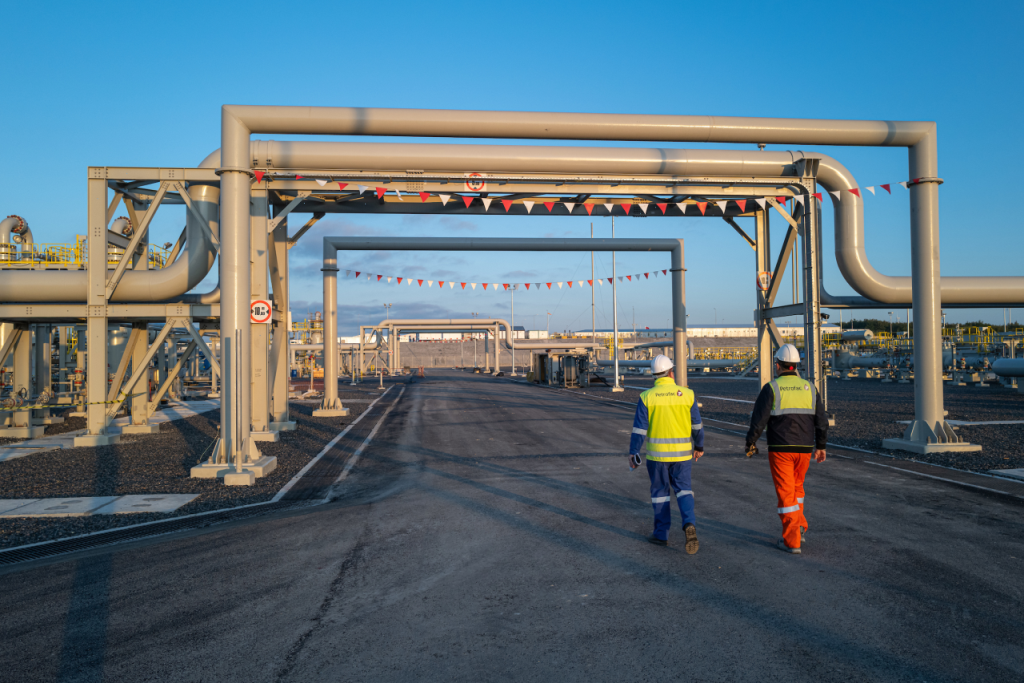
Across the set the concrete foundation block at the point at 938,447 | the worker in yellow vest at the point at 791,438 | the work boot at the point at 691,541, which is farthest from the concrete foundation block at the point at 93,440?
the concrete foundation block at the point at 938,447

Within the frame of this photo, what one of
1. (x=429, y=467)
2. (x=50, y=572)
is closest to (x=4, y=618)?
(x=50, y=572)

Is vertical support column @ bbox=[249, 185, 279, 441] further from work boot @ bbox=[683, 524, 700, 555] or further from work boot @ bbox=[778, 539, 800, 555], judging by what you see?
work boot @ bbox=[778, 539, 800, 555]

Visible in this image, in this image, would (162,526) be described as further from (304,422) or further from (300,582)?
(304,422)

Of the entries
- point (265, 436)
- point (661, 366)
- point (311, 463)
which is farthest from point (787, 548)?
point (265, 436)

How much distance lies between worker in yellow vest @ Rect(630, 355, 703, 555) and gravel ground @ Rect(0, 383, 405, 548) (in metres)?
5.15

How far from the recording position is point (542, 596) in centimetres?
459

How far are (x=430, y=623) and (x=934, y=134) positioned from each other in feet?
41.0

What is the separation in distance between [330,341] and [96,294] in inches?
282

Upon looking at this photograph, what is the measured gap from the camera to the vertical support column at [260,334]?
45.1 ft

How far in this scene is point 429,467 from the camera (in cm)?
1030

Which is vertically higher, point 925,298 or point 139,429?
point 925,298

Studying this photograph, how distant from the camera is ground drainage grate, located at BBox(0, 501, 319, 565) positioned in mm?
6023

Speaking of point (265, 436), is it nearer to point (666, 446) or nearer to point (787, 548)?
point (666, 446)

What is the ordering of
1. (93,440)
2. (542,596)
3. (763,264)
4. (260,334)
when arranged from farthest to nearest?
(763,264) < (260,334) < (93,440) < (542,596)
